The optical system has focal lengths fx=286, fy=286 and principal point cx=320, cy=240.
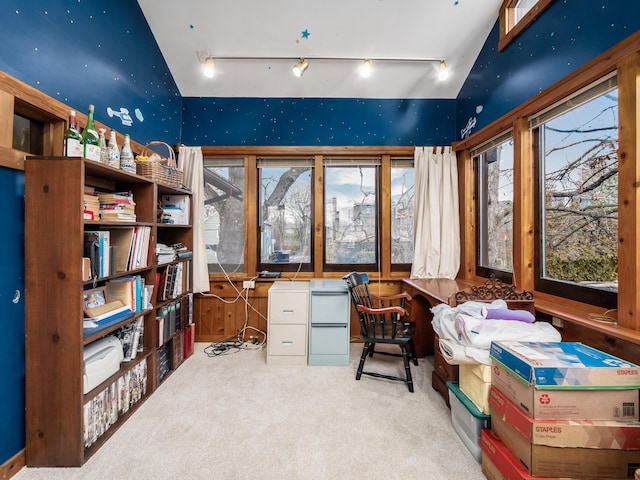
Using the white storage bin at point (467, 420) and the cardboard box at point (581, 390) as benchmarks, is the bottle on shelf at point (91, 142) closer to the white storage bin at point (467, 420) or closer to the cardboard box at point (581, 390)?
the cardboard box at point (581, 390)

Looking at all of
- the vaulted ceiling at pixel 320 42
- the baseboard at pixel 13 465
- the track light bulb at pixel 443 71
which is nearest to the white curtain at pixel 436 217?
the track light bulb at pixel 443 71

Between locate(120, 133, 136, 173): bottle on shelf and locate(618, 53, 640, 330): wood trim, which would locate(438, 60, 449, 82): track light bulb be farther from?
locate(120, 133, 136, 173): bottle on shelf

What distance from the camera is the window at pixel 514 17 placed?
6.91 ft

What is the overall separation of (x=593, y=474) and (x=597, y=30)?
2.24 m

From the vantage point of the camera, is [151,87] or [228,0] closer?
[228,0]

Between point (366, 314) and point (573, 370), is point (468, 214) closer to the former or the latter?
point (366, 314)

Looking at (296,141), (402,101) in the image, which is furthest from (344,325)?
(402,101)

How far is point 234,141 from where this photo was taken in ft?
10.4

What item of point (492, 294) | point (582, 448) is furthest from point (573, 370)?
point (492, 294)

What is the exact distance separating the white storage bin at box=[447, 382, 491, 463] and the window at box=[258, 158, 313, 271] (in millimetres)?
1904

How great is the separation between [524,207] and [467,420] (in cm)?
159

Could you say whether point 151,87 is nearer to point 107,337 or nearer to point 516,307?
point 107,337

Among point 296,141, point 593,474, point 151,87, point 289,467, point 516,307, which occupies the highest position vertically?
point 151,87

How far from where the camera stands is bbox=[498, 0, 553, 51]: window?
2.11 meters
